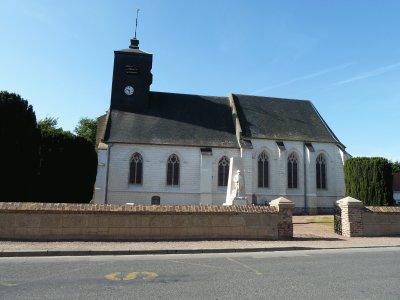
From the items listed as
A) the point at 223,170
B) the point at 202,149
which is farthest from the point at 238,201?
the point at 202,149

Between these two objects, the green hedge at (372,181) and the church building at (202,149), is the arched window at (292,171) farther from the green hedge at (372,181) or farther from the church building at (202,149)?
the green hedge at (372,181)

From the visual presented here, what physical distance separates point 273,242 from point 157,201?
630 inches

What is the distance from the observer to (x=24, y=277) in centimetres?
630

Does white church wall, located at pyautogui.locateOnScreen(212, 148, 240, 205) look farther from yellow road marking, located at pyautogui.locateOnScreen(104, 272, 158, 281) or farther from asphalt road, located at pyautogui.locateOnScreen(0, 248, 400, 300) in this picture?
yellow road marking, located at pyautogui.locateOnScreen(104, 272, 158, 281)

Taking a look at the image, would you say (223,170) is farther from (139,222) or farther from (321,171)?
(139,222)

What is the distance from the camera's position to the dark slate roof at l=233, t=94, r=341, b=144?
29.8 m

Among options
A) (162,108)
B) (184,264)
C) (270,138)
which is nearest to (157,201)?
(162,108)

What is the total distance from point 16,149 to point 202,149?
48.3 ft

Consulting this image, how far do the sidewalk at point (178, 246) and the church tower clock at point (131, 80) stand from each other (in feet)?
65.7

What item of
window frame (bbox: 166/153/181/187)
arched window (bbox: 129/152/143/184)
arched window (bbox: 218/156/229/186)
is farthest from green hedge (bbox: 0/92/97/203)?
arched window (bbox: 218/156/229/186)

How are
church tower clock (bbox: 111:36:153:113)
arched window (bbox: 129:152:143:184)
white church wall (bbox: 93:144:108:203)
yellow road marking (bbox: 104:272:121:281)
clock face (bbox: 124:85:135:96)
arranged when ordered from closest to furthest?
yellow road marking (bbox: 104:272:121:281) → white church wall (bbox: 93:144:108:203) → arched window (bbox: 129:152:143:184) → church tower clock (bbox: 111:36:153:113) → clock face (bbox: 124:85:135:96)

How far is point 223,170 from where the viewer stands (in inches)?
1102

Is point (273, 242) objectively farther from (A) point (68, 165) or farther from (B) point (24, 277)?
(A) point (68, 165)

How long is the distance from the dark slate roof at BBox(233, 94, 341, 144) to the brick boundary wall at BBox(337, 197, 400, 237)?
50.0 feet
